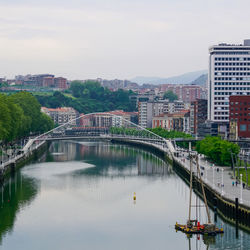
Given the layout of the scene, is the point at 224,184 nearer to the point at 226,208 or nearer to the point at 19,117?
the point at 226,208

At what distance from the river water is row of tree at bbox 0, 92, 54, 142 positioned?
725cm

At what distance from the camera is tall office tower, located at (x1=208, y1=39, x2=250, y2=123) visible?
164 meters

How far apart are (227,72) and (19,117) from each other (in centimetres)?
6674

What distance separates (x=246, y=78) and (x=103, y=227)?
111398 millimetres

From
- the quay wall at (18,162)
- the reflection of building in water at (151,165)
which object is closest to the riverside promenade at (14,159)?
the quay wall at (18,162)

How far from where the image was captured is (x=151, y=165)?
12075 cm

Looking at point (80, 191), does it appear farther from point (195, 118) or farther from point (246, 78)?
point (195, 118)

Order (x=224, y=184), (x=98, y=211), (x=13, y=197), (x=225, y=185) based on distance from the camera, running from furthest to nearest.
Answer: (x=13, y=197)
(x=224, y=184)
(x=225, y=185)
(x=98, y=211)

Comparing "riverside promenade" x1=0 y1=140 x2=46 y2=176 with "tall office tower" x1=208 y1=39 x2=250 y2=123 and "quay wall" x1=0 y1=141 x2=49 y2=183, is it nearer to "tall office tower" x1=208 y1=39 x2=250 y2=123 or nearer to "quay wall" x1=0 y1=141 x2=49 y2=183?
"quay wall" x1=0 y1=141 x2=49 y2=183

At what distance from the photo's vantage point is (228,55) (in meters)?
164

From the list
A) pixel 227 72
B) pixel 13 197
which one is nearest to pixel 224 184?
pixel 13 197

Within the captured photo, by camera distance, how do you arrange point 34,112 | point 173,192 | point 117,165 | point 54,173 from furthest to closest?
point 34,112, point 117,165, point 54,173, point 173,192

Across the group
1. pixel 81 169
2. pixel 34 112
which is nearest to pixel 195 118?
pixel 34 112

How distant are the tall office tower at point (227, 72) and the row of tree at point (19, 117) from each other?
46.1 metres
